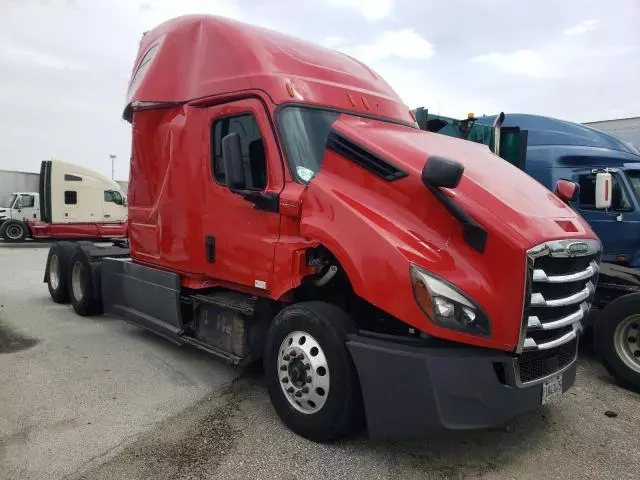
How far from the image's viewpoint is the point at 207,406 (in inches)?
170

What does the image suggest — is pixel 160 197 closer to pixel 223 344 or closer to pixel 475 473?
pixel 223 344

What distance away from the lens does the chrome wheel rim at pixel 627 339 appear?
5.11 metres

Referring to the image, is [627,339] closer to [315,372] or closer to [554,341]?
[554,341]

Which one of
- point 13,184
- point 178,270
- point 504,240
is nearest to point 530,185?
point 504,240

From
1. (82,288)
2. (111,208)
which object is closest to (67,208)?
(111,208)

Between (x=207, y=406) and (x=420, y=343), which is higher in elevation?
(x=420, y=343)

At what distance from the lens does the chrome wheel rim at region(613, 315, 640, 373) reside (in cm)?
511

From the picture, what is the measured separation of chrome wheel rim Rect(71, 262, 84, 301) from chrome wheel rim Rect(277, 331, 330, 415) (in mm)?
5044

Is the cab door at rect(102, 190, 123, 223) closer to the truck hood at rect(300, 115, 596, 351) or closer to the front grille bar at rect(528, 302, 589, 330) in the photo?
the truck hood at rect(300, 115, 596, 351)

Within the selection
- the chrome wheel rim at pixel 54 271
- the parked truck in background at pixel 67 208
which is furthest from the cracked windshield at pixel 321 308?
the parked truck in background at pixel 67 208

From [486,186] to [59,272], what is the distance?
7486mm

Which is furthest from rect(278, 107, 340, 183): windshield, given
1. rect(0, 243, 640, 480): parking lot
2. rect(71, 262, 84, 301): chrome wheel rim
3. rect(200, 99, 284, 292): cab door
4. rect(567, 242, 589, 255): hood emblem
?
rect(71, 262, 84, 301): chrome wheel rim

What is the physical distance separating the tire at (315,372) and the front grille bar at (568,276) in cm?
126

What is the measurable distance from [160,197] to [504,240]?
3.84m
